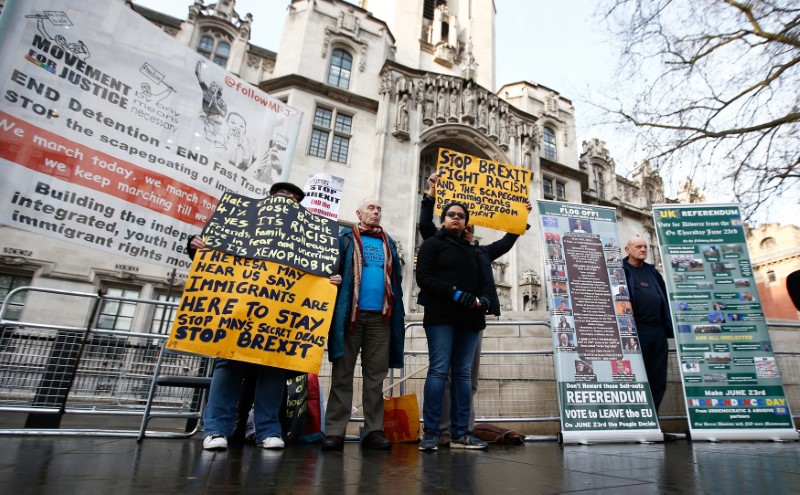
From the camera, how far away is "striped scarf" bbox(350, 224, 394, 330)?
3779 mm

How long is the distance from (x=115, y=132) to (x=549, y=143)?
22216 millimetres

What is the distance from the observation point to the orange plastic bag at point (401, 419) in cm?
420

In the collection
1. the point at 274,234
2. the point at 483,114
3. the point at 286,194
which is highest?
the point at 483,114

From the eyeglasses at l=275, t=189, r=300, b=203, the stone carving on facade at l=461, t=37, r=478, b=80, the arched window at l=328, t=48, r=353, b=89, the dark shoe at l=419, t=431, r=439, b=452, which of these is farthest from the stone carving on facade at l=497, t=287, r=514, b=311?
the eyeglasses at l=275, t=189, r=300, b=203

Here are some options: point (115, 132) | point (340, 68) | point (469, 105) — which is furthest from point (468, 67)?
point (115, 132)

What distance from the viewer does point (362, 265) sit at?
3969mm

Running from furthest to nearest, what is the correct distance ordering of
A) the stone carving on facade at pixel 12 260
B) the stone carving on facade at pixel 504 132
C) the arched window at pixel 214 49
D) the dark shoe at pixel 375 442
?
the stone carving on facade at pixel 504 132
the arched window at pixel 214 49
the stone carving on facade at pixel 12 260
the dark shoe at pixel 375 442

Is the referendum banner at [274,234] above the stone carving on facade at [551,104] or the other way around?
the other way around

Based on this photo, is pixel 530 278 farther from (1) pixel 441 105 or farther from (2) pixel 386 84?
(2) pixel 386 84

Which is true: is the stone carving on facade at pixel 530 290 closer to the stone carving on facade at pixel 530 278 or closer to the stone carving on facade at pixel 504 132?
the stone carving on facade at pixel 530 278

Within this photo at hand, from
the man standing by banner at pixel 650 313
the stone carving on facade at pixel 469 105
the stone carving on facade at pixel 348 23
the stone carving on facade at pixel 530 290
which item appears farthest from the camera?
the stone carving on facade at pixel 348 23

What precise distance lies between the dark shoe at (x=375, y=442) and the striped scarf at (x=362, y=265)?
953 mm

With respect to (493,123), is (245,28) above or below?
above

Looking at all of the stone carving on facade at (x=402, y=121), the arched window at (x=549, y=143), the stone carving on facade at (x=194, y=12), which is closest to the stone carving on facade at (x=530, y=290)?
the stone carving on facade at (x=402, y=121)
